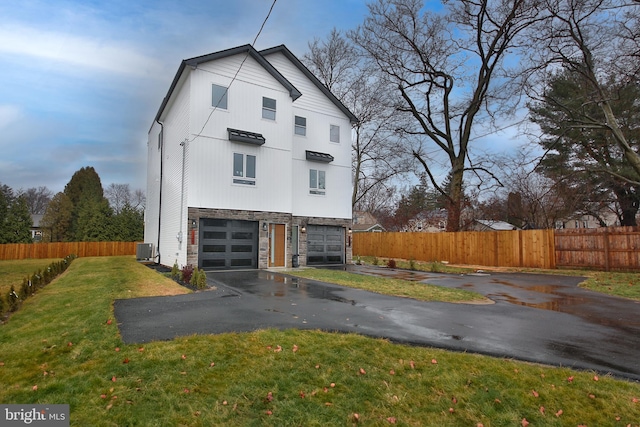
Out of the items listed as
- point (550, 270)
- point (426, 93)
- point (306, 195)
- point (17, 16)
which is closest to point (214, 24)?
point (17, 16)

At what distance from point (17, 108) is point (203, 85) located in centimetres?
914

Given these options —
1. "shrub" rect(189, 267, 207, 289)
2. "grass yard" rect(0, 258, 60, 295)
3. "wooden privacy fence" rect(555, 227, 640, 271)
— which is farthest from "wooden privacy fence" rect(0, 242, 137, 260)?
"wooden privacy fence" rect(555, 227, 640, 271)

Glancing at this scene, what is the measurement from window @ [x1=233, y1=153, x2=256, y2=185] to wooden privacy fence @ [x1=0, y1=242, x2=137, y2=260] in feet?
70.2

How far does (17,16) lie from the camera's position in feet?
26.0

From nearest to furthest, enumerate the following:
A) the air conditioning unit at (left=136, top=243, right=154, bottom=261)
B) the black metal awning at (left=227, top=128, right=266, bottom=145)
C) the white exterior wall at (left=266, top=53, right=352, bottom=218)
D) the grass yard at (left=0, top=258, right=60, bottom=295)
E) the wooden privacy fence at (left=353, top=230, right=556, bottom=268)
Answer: the grass yard at (left=0, top=258, right=60, bottom=295) → the black metal awning at (left=227, top=128, right=266, bottom=145) → the white exterior wall at (left=266, top=53, right=352, bottom=218) → the wooden privacy fence at (left=353, top=230, right=556, bottom=268) → the air conditioning unit at (left=136, top=243, right=154, bottom=261)

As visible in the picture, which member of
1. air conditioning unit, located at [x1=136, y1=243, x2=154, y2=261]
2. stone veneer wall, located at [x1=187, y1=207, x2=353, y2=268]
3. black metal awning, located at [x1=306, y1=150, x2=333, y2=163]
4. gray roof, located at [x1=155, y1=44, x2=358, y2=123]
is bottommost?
air conditioning unit, located at [x1=136, y1=243, x2=154, y2=261]

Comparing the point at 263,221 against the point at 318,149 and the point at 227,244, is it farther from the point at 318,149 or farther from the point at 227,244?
the point at 318,149

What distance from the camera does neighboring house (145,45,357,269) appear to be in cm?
1481

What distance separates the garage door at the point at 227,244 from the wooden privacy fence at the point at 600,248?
49.6 ft

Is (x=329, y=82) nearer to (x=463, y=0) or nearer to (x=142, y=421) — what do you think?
(x=463, y=0)

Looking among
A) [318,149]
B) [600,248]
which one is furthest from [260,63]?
[600,248]

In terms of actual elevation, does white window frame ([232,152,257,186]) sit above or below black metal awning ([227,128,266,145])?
below

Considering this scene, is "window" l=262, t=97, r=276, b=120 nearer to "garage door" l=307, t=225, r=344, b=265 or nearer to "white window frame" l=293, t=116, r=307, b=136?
"white window frame" l=293, t=116, r=307, b=136

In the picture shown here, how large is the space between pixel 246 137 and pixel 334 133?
622 centimetres
